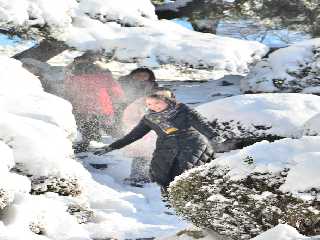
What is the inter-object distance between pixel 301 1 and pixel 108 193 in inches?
271

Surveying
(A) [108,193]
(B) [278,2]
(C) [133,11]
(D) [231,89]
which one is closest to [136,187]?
(A) [108,193]

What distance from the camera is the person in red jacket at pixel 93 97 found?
9.00 m

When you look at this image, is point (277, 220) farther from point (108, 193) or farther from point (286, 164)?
point (108, 193)

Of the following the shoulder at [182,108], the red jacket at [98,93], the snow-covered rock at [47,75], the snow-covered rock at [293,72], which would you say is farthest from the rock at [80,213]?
the snow-covered rock at [293,72]

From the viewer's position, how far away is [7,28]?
779 centimetres

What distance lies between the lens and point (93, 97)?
29.7 ft

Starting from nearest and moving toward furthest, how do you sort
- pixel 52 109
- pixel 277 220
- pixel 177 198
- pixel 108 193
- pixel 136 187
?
1. pixel 277 220
2. pixel 177 198
3. pixel 52 109
4. pixel 108 193
5. pixel 136 187

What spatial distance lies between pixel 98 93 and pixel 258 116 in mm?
2529

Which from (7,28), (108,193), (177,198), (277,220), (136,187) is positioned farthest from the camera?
(7,28)

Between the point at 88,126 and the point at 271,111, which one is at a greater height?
the point at 271,111

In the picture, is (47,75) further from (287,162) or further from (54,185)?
(287,162)

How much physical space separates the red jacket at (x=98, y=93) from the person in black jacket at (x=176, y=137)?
9.07 feet

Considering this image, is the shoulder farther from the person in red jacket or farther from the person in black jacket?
the person in red jacket

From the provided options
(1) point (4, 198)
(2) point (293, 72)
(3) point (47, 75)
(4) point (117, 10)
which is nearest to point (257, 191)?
(1) point (4, 198)
